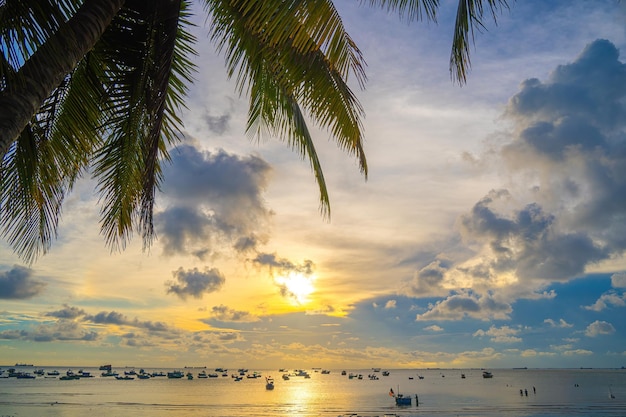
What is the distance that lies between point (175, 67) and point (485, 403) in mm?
Result: 62786

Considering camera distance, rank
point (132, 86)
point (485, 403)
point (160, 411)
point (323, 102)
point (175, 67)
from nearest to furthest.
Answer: point (323, 102), point (132, 86), point (175, 67), point (160, 411), point (485, 403)

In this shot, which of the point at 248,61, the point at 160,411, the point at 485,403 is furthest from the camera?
the point at 485,403

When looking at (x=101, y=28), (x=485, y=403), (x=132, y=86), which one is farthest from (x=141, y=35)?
(x=485, y=403)

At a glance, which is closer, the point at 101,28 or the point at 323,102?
the point at 101,28

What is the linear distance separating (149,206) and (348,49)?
10.3ft

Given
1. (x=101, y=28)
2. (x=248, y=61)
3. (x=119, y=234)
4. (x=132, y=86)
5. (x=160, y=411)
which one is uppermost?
(x=248, y=61)

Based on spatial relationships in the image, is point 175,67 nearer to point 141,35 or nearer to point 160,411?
point 141,35

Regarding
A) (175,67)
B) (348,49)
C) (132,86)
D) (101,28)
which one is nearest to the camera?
(101,28)

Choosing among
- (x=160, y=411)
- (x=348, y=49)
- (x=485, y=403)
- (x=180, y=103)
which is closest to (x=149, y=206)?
(x=180, y=103)

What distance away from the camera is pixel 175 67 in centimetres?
695

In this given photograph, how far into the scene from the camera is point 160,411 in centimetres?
4959

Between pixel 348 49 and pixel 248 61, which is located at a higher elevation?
pixel 248 61

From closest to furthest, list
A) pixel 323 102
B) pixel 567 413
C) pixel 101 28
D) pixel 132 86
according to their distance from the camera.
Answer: pixel 101 28
pixel 323 102
pixel 132 86
pixel 567 413

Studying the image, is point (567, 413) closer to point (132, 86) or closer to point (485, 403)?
point (485, 403)
